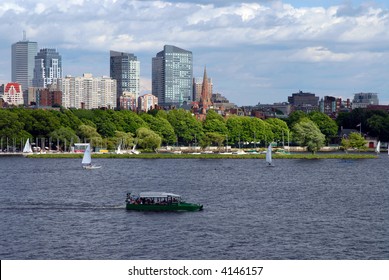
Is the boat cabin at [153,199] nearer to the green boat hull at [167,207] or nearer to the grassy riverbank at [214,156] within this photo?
the green boat hull at [167,207]

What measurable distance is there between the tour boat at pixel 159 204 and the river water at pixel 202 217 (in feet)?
4.33

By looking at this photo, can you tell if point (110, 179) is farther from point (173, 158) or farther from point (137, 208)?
point (173, 158)

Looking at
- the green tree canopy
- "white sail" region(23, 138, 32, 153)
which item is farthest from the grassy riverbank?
"white sail" region(23, 138, 32, 153)

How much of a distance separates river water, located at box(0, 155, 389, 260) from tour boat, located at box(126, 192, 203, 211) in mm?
1321

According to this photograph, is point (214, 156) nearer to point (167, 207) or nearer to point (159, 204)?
point (159, 204)

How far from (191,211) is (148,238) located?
16013 millimetres

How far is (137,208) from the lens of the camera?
8100cm

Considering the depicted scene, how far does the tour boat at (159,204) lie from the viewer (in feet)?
263

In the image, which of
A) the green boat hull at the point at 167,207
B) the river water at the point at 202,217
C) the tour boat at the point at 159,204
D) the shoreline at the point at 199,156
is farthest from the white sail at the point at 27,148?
the green boat hull at the point at 167,207

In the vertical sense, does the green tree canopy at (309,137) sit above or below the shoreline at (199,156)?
above

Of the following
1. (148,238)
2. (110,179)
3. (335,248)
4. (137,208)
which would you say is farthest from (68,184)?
(335,248)

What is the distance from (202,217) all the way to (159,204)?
5.76 m

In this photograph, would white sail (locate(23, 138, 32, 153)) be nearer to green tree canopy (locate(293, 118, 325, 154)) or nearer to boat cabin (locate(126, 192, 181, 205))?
green tree canopy (locate(293, 118, 325, 154))

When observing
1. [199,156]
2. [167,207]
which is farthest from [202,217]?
[199,156]
